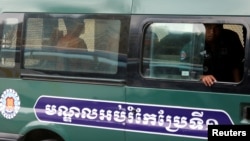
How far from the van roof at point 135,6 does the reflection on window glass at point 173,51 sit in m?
0.15

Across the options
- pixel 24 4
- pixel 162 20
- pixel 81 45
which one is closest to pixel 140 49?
pixel 162 20

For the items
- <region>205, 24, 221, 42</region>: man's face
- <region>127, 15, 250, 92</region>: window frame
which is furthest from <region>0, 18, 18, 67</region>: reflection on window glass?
<region>205, 24, 221, 42</region>: man's face

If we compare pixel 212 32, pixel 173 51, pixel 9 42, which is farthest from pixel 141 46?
pixel 9 42

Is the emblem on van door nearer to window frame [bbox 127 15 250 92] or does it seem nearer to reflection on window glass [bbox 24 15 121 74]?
reflection on window glass [bbox 24 15 121 74]

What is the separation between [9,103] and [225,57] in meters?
Answer: 2.38

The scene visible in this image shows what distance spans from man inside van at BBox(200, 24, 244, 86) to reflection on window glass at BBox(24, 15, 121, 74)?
89 cm

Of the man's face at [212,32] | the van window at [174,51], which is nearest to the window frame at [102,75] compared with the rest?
the van window at [174,51]

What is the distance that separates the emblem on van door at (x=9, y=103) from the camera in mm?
4707

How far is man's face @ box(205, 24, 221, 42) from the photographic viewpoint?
12.9ft

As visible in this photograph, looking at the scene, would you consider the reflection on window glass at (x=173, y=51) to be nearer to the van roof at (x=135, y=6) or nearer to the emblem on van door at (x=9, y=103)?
the van roof at (x=135, y=6)

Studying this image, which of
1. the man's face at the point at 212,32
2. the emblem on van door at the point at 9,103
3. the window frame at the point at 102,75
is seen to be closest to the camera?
the man's face at the point at 212,32

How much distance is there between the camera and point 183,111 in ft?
13.0

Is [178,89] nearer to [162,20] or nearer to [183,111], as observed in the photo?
[183,111]

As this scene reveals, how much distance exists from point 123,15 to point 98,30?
0.32 meters
